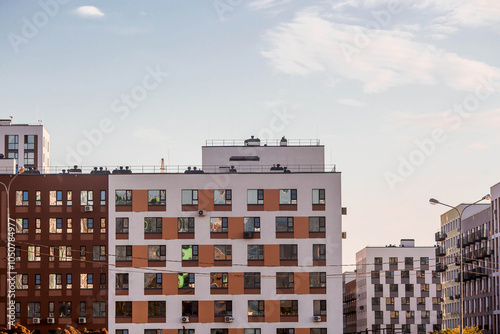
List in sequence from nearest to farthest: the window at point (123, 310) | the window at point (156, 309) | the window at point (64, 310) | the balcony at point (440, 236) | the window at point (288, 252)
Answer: the window at point (64, 310)
the window at point (123, 310)
the window at point (156, 309)
the window at point (288, 252)
the balcony at point (440, 236)

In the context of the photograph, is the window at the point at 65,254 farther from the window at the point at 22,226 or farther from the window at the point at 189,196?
the window at the point at 189,196

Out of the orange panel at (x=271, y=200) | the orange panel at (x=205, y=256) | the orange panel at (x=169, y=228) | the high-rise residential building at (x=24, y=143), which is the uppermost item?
the high-rise residential building at (x=24, y=143)

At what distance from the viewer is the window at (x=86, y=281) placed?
9812 cm

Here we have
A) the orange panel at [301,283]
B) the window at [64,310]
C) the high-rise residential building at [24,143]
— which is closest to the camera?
the window at [64,310]

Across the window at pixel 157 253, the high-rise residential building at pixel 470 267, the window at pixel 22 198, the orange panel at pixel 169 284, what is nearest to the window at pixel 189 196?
the window at pixel 157 253

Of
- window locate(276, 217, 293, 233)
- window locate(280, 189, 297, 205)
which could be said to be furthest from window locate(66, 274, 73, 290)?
window locate(280, 189, 297, 205)

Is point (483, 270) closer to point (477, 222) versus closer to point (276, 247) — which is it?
point (477, 222)

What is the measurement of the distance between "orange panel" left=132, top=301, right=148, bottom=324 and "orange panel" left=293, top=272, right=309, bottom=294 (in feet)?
52.2

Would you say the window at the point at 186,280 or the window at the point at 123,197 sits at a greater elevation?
the window at the point at 123,197

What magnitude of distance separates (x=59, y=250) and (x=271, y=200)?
23.1 meters

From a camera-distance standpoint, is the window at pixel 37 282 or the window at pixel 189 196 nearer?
the window at pixel 37 282

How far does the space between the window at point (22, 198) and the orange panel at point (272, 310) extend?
2777 centimetres

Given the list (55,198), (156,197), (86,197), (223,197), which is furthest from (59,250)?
(223,197)

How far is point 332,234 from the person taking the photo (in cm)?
9969
